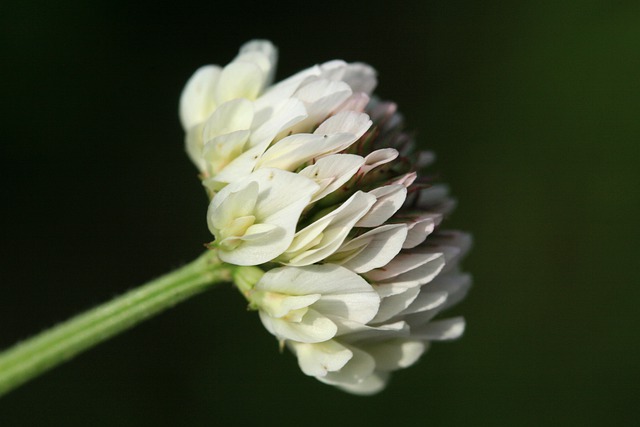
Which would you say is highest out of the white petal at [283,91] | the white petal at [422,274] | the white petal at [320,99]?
the white petal at [283,91]

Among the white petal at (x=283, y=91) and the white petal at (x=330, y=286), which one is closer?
the white petal at (x=330, y=286)

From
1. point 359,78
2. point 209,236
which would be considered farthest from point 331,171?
point 209,236

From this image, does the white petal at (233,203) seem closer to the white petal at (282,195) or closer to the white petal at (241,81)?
the white petal at (282,195)

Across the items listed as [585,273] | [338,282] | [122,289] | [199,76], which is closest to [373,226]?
[338,282]

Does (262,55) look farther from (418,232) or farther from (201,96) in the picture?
(418,232)

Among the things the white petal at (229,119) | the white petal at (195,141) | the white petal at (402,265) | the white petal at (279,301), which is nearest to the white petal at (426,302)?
the white petal at (402,265)

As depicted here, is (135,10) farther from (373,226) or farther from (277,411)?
(373,226)
